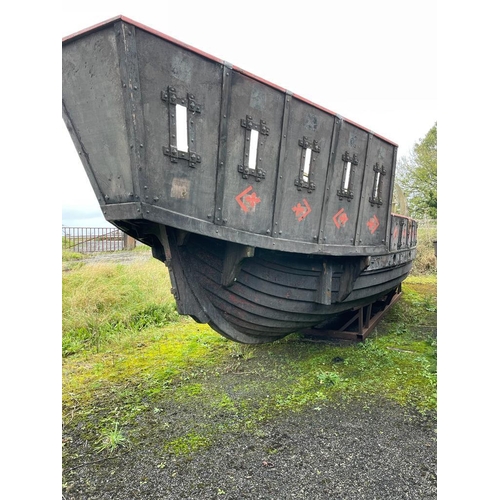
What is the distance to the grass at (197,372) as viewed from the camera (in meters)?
3.75

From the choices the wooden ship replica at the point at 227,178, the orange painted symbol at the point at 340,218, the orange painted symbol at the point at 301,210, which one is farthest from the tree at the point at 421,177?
the orange painted symbol at the point at 301,210

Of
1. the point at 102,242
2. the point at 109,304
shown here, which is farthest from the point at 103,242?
the point at 109,304

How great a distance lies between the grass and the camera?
12.3 feet

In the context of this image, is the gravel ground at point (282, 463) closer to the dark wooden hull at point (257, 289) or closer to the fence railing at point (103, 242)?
the dark wooden hull at point (257, 289)

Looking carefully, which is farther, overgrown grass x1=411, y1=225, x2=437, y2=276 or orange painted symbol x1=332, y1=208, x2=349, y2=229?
overgrown grass x1=411, y1=225, x2=437, y2=276

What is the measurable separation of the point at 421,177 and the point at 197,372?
24.3 ft

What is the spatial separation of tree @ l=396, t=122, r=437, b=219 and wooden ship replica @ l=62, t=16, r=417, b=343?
12.4ft

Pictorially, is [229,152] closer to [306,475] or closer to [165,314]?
[306,475]

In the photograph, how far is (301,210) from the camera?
12.1ft

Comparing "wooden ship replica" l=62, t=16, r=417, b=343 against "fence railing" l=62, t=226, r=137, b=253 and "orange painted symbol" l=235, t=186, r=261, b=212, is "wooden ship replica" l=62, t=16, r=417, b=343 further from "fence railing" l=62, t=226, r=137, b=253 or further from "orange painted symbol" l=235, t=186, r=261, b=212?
"fence railing" l=62, t=226, r=137, b=253

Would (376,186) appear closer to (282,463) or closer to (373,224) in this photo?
(373,224)

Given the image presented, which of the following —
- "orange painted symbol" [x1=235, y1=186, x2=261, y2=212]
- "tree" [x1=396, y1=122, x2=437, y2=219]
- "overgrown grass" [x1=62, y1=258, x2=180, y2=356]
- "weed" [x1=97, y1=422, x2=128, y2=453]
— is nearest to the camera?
"orange painted symbol" [x1=235, y1=186, x2=261, y2=212]

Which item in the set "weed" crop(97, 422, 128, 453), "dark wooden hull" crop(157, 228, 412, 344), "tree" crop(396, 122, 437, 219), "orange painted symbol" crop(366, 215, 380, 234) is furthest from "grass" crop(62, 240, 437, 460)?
"tree" crop(396, 122, 437, 219)

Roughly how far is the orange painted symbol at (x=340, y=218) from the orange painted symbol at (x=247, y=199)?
114cm
